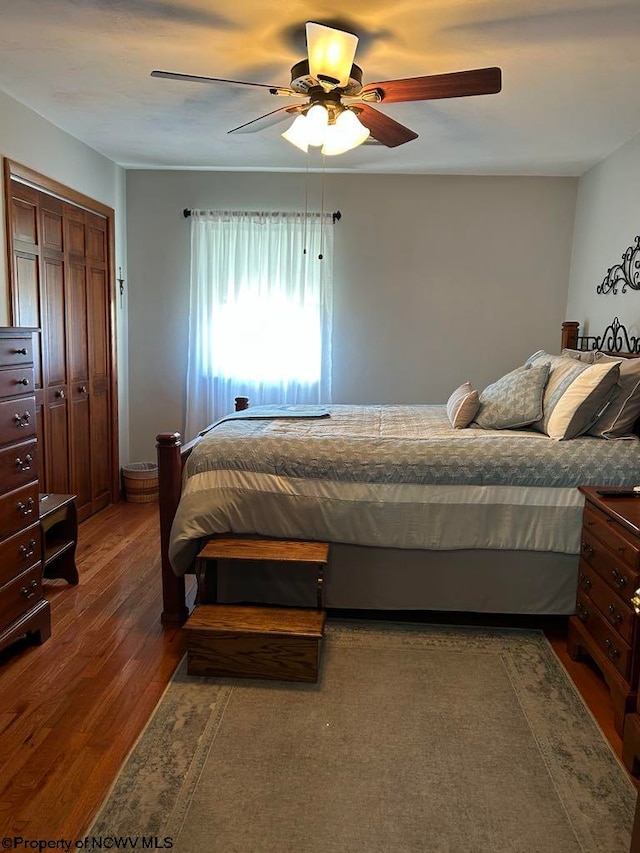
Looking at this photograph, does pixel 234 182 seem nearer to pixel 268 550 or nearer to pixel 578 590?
pixel 268 550

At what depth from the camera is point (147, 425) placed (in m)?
4.88

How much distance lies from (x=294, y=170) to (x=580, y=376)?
9.16 ft

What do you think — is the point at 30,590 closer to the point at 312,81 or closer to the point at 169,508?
the point at 169,508

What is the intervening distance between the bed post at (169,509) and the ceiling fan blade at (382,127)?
5.20 feet

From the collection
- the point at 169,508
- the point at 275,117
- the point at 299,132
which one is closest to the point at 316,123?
the point at 299,132

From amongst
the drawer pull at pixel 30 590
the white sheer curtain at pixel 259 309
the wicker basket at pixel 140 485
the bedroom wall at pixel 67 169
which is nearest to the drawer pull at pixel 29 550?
the drawer pull at pixel 30 590

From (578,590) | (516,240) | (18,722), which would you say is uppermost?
(516,240)

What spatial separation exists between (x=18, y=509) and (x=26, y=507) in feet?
0.19

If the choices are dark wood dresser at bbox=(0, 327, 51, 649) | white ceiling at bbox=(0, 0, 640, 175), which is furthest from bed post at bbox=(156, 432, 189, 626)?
white ceiling at bbox=(0, 0, 640, 175)

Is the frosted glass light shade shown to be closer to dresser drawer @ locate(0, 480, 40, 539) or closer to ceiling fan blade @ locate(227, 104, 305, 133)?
ceiling fan blade @ locate(227, 104, 305, 133)

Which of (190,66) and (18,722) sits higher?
(190,66)

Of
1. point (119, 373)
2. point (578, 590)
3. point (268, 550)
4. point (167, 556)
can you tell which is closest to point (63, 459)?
point (119, 373)

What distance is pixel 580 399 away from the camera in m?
2.65

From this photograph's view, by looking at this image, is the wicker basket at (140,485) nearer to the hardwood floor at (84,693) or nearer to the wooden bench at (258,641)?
A: the hardwood floor at (84,693)
